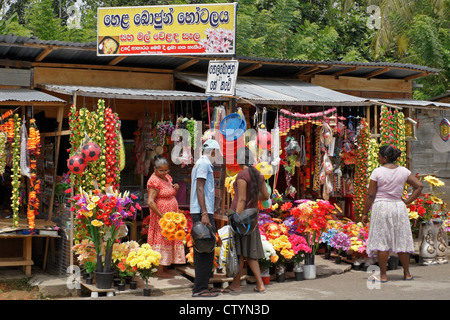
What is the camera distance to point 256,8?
72.4 ft

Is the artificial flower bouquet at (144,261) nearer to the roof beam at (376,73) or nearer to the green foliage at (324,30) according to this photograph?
the roof beam at (376,73)

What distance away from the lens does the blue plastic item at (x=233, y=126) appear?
29.1 ft

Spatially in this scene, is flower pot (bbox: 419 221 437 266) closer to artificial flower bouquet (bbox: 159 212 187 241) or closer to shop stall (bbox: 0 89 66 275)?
artificial flower bouquet (bbox: 159 212 187 241)

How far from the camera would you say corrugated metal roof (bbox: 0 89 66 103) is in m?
8.69

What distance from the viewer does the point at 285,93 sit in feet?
35.4

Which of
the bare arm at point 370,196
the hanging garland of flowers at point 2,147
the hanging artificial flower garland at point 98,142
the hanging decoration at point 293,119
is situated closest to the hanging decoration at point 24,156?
the hanging garland of flowers at point 2,147

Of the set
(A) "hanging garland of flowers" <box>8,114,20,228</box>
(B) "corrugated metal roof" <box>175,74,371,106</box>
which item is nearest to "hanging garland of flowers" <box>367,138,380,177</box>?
(B) "corrugated metal roof" <box>175,74,371,106</box>

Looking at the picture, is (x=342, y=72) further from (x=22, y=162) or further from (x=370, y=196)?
(x=22, y=162)

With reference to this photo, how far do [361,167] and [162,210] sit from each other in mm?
4031

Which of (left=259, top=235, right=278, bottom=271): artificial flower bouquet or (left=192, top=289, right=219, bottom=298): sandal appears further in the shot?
(left=259, top=235, right=278, bottom=271): artificial flower bouquet

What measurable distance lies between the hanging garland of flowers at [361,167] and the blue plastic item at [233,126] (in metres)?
2.92

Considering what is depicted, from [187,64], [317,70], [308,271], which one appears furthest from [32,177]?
[317,70]

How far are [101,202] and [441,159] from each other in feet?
29.2

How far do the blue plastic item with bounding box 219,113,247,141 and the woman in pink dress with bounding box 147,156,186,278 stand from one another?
1020 millimetres
